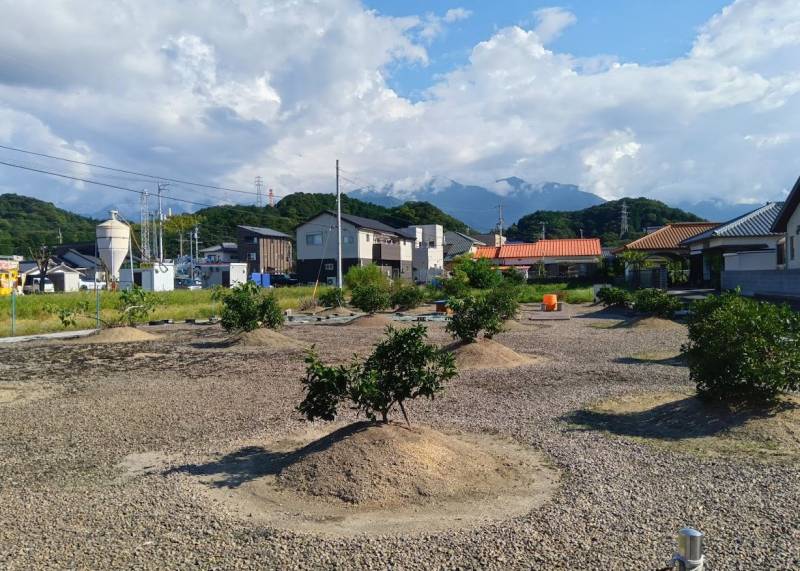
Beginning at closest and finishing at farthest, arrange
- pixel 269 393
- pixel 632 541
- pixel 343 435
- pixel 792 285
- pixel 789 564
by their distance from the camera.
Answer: pixel 789 564
pixel 632 541
pixel 343 435
pixel 269 393
pixel 792 285

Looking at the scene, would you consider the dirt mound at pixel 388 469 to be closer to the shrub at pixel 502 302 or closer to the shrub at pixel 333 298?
the shrub at pixel 502 302

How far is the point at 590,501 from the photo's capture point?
4586 mm

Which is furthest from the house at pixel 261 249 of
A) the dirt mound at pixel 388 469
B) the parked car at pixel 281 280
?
the dirt mound at pixel 388 469

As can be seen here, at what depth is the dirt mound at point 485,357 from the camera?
11555 mm

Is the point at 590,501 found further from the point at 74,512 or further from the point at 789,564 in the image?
the point at 74,512

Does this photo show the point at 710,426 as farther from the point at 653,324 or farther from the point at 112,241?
→ the point at 112,241

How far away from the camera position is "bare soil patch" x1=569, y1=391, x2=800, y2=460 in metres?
5.75

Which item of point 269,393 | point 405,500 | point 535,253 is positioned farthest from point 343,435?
point 535,253

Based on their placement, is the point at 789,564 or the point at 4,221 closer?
the point at 789,564

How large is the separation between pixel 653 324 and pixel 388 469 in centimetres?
1479

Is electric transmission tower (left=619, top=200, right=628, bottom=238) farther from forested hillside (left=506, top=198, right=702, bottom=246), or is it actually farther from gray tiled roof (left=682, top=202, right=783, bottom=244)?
gray tiled roof (left=682, top=202, right=783, bottom=244)

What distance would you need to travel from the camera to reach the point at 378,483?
4801 millimetres

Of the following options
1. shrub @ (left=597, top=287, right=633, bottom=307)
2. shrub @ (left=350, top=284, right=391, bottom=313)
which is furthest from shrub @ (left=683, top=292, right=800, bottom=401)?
shrub @ (left=597, top=287, right=633, bottom=307)

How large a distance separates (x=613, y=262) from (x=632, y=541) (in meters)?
43.4
